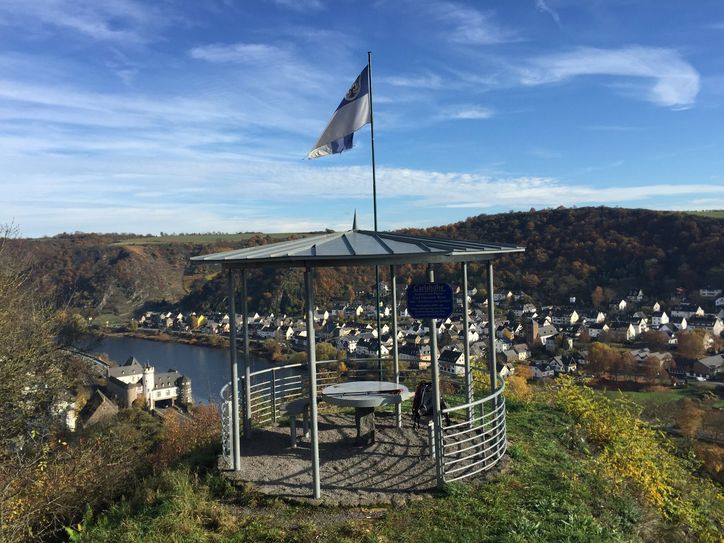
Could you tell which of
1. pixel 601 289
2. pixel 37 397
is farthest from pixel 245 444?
pixel 601 289

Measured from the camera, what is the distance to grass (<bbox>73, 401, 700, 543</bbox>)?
16.5 feet

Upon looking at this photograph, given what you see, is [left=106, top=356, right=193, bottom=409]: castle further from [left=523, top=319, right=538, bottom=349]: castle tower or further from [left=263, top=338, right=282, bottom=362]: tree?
[left=523, top=319, right=538, bottom=349]: castle tower

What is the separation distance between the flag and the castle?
146ft

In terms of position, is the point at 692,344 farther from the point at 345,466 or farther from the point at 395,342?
the point at 345,466

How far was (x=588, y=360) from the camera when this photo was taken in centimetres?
6072

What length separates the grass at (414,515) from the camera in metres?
5.03

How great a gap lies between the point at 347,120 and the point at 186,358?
70177mm

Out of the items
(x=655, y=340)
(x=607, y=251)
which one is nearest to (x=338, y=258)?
(x=655, y=340)

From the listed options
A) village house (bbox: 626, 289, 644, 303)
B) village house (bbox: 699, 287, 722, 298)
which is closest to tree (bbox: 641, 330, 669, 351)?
village house (bbox: 626, 289, 644, 303)

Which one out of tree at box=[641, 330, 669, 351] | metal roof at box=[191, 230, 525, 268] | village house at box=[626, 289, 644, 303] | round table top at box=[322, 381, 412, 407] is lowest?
tree at box=[641, 330, 669, 351]

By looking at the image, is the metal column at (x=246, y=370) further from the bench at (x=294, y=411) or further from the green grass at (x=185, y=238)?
the green grass at (x=185, y=238)

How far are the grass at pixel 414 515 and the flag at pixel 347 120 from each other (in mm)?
5257

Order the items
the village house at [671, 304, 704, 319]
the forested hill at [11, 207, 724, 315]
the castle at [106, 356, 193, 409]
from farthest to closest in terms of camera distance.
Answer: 1. the forested hill at [11, 207, 724, 315]
2. the village house at [671, 304, 704, 319]
3. the castle at [106, 356, 193, 409]

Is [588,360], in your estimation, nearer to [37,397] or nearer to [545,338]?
[545,338]
